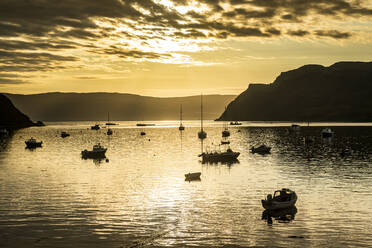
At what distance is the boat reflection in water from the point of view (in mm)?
48312

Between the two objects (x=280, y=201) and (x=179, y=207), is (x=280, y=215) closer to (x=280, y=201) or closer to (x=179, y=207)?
(x=280, y=201)

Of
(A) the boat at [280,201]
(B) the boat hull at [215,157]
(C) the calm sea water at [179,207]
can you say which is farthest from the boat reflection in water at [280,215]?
(B) the boat hull at [215,157]

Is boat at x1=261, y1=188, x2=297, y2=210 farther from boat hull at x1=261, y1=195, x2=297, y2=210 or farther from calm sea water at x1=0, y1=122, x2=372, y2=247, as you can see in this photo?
calm sea water at x1=0, y1=122, x2=372, y2=247

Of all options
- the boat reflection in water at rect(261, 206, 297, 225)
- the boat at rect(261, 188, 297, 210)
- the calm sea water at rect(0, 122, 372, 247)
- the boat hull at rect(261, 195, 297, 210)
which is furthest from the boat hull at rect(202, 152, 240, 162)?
the boat hull at rect(261, 195, 297, 210)

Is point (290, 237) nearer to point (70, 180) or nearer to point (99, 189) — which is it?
point (99, 189)

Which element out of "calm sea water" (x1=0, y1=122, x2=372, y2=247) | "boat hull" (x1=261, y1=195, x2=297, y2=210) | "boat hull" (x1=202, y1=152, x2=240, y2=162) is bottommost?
"calm sea water" (x1=0, y1=122, x2=372, y2=247)

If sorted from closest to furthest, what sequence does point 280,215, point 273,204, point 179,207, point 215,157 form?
point 280,215 < point 273,204 < point 179,207 < point 215,157

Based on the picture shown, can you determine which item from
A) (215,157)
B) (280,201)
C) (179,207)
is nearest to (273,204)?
(280,201)

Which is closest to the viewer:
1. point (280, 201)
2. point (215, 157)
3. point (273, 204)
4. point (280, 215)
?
Result: point (280, 215)

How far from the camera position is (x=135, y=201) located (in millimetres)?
59969

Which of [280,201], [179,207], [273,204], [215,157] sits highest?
[215,157]

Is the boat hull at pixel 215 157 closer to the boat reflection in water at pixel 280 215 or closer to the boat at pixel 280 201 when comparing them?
the boat at pixel 280 201

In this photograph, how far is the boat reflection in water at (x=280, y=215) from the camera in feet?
159

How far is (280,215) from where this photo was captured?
50469 millimetres
